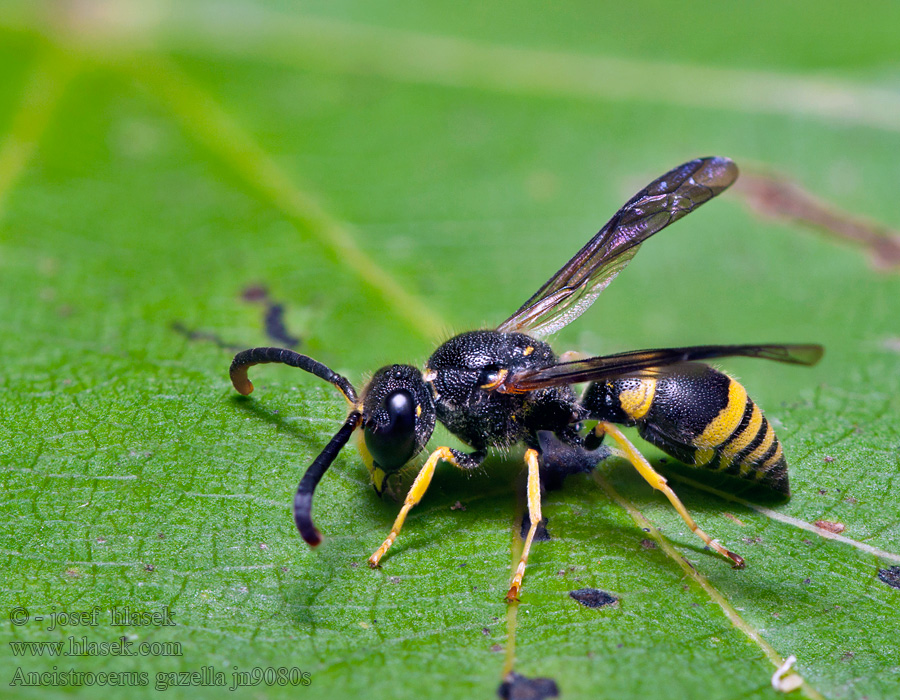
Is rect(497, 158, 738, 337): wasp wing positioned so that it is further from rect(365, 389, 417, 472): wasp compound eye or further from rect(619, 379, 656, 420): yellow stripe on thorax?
rect(365, 389, 417, 472): wasp compound eye

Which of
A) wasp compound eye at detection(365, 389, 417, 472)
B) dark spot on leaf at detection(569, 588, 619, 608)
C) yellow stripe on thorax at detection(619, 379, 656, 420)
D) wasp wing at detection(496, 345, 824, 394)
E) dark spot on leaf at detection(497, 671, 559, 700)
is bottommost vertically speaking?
dark spot on leaf at detection(497, 671, 559, 700)

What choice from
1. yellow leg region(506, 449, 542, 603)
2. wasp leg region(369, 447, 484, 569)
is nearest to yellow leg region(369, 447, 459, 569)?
wasp leg region(369, 447, 484, 569)

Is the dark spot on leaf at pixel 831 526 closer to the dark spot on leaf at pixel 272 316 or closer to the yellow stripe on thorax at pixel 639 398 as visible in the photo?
the yellow stripe on thorax at pixel 639 398

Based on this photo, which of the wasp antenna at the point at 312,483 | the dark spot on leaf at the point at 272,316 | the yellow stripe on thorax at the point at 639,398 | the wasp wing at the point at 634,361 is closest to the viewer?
the wasp antenna at the point at 312,483

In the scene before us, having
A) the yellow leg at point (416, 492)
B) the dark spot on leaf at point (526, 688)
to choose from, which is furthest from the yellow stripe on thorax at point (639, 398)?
the dark spot on leaf at point (526, 688)

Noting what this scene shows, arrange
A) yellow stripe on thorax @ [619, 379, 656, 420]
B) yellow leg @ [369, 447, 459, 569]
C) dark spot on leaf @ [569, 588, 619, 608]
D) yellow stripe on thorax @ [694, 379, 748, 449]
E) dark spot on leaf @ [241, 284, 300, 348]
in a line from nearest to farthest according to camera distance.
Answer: dark spot on leaf @ [569, 588, 619, 608], yellow leg @ [369, 447, 459, 569], yellow stripe on thorax @ [694, 379, 748, 449], yellow stripe on thorax @ [619, 379, 656, 420], dark spot on leaf @ [241, 284, 300, 348]

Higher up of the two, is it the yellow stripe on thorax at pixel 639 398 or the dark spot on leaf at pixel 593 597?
the yellow stripe on thorax at pixel 639 398
